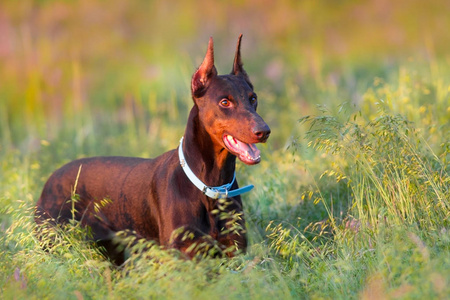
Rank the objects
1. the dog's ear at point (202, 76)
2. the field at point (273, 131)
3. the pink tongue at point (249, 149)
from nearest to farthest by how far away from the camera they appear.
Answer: the field at point (273, 131) → the pink tongue at point (249, 149) → the dog's ear at point (202, 76)

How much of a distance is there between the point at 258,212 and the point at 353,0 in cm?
1105

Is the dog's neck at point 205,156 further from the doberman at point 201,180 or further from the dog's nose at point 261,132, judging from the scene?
the dog's nose at point 261,132

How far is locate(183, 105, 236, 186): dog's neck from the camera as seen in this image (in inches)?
175

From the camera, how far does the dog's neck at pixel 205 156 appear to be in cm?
446

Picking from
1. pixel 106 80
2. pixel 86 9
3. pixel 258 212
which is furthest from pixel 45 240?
pixel 86 9

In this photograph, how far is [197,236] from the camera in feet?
13.9

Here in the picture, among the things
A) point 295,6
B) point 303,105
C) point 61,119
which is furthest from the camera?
point 295,6

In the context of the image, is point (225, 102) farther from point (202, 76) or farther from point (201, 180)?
point (201, 180)

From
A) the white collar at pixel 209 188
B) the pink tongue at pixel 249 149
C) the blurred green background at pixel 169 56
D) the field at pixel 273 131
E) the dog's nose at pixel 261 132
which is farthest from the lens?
the blurred green background at pixel 169 56

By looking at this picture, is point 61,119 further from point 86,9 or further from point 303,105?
point 86,9

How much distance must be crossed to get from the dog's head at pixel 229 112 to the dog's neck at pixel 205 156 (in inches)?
2.6

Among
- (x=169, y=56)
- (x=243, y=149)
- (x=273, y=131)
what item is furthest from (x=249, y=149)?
(x=169, y=56)

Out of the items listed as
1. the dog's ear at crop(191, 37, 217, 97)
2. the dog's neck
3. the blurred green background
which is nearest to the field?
the blurred green background

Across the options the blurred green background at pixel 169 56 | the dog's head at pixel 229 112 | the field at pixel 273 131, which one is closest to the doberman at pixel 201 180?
the dog's head at pixel 229 112
